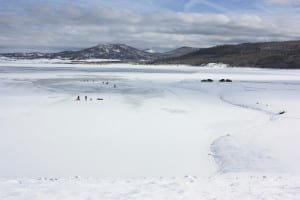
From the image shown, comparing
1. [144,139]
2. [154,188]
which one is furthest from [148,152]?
[154,188]

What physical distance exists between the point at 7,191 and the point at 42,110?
571 inches

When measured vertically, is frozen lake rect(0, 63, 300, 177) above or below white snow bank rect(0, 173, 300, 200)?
below

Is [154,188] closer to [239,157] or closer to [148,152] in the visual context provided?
[148,152]

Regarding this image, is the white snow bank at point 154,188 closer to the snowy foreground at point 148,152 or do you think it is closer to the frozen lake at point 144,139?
the snowy foreground at point 148,152

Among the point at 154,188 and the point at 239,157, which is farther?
the point at 239,157

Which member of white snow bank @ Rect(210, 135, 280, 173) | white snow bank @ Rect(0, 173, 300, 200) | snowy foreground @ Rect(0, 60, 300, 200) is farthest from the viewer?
white snow bank @ Rect(210, 135, 280, 173)

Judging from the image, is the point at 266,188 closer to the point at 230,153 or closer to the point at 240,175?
the point at 240,175

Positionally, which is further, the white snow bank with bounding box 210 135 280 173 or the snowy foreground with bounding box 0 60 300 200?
the white snow bank with bounding box 210 135 280 173

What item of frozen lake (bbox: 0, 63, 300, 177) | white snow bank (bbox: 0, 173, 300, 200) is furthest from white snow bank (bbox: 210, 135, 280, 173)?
white snow bank (bbox: 0, 173, 300, 200)

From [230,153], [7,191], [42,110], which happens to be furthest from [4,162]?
[42,110]

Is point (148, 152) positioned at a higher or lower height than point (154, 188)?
lower

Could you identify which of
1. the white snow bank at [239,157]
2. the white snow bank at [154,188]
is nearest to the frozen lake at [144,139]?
the white snow bank at [239,157]

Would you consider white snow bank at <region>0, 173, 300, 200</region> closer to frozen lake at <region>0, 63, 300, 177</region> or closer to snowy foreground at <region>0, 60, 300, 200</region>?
snowy foreground at <region>0, 60, 300, 200</region>

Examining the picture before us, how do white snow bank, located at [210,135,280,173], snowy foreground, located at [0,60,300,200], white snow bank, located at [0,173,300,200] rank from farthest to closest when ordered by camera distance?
white snow bank, located at [210,135,280,173] < snowy foreground, located at [0,60,300,200] < white snow bank, located at [0,173,300,200]
